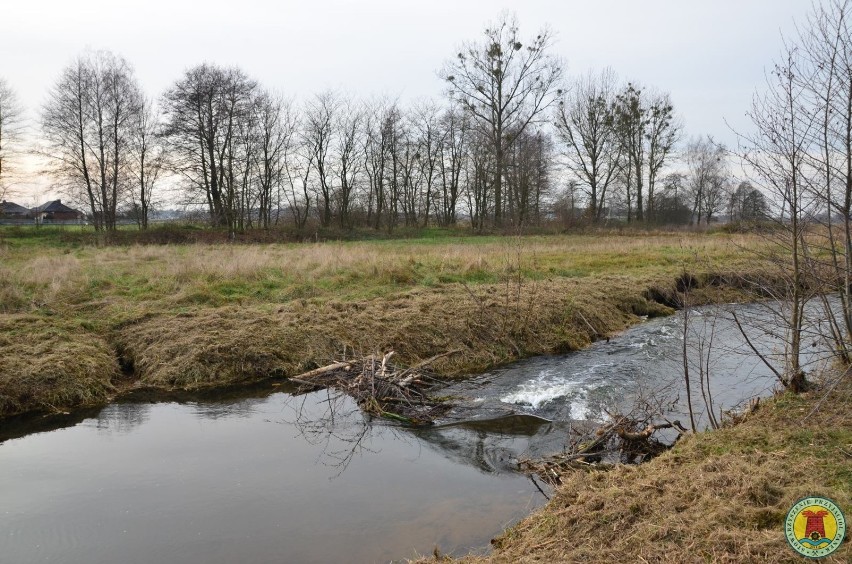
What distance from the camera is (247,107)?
1494 inches

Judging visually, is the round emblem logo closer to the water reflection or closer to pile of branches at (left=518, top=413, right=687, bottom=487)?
pile of branches at (left=518, top=413, right=687, bottom=487)

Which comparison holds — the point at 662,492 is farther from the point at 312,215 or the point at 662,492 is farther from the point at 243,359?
the point at 312,215

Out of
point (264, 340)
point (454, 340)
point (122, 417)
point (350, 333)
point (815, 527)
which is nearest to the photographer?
point (815, 527)

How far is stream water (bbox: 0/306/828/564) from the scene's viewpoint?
5.45 m

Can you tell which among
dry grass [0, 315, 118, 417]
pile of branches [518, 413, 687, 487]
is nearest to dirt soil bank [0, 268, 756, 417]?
dry grass [0, 315, 118, 417]

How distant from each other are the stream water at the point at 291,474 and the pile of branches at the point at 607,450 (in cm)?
30

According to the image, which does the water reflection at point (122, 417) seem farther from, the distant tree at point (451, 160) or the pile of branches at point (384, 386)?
the distant tree at point (451, 160)

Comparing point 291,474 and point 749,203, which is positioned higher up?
point 749,203

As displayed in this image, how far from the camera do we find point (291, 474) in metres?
6.88

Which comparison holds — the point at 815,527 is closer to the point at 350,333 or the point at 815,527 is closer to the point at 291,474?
the point at 291,474

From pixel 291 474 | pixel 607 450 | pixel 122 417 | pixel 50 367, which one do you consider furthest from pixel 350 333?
pixel 607 450

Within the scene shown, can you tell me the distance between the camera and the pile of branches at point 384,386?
871 cm

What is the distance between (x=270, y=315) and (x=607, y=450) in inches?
297

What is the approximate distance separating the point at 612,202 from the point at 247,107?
98.0 ft
